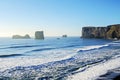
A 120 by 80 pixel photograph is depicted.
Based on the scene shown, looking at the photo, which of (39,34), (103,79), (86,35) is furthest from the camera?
(86,35)

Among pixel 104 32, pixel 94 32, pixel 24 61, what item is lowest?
pixel 24 61

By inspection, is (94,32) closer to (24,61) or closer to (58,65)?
(24,61)

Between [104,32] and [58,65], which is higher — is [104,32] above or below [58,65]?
above

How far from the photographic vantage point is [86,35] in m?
198

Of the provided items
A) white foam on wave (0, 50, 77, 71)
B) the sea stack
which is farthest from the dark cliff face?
white foam on wave (0, 50, 77, 71)

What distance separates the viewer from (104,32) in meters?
172

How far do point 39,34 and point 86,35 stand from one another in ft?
147

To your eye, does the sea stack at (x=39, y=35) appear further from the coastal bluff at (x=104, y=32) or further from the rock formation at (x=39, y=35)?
the coastal bluff at (x=104, y=32)

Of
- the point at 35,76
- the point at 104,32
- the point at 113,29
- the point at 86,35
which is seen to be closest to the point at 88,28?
the point at 86,35

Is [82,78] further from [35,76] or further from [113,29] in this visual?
[113,29]

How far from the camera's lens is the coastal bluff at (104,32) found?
14975 centimetres

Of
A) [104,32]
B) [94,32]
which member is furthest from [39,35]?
[104,32]

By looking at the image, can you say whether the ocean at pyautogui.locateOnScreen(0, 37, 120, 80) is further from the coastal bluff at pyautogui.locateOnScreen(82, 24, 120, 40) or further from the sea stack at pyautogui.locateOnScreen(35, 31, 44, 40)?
the sea stack at pyautogui.locateOnScreen(35, 31, 44, 40)

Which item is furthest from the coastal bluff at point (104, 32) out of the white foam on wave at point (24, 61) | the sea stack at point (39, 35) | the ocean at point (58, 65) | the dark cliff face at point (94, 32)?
the white foam on wave at point (24, 61)
